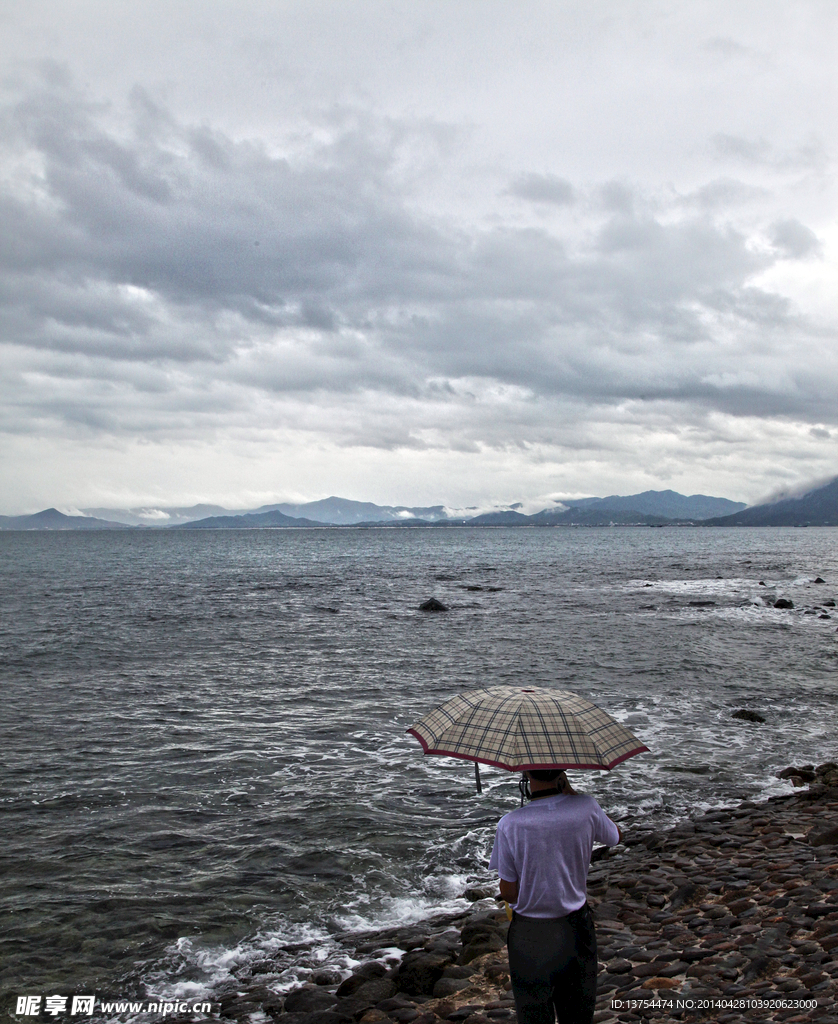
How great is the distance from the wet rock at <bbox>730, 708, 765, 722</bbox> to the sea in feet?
1.74

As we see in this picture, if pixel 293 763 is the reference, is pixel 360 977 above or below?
above

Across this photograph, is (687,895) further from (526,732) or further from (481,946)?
(526,732)

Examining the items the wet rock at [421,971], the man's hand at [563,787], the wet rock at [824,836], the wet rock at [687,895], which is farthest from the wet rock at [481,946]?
the wet rock at [824,836]

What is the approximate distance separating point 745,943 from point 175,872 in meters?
9.41

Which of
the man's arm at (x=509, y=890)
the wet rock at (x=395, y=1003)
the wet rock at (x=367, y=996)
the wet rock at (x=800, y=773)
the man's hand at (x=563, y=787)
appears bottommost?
the wet rock at (x=800, y=773)

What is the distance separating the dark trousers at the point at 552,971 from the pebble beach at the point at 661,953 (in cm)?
247

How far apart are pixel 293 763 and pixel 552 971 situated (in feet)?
44.7

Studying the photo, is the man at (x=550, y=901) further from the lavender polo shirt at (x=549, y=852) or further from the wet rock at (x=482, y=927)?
the wet rock at (x=482, y=927)

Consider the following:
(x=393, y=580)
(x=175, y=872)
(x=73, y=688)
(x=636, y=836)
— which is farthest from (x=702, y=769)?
(x=393, y=580)

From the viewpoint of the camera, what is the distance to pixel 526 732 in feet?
19.9

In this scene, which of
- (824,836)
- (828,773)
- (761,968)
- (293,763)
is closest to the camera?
(761,968)

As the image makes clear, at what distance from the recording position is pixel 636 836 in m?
13.6

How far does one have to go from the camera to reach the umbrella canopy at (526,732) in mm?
5848

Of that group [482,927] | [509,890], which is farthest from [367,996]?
[509,890]
